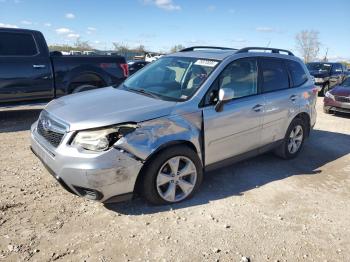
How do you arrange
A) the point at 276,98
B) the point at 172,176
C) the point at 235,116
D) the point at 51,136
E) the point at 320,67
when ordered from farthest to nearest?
1. the point at 320,67
2. the point at 276,98
3. the point at 235,116
4. the point at 172,176
5. the point at 51,136

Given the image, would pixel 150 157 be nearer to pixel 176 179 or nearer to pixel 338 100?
pixel 176 179

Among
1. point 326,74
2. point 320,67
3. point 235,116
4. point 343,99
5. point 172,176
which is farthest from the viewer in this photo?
point 320,67

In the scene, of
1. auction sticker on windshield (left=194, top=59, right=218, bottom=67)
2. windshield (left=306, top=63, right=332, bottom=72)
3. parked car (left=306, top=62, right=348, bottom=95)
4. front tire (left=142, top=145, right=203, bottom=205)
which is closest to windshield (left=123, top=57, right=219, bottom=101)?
auction sticker on windshield (left=194, top=59, right=218, bottom=67)

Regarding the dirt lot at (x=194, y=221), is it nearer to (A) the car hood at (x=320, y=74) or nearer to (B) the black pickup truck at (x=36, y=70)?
(B) the black pickup truck at (x=36, y=70)

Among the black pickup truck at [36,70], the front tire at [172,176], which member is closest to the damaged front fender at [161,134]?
the front tire at [172,176]

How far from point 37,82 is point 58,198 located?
420cm

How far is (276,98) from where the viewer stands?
17.1 ft

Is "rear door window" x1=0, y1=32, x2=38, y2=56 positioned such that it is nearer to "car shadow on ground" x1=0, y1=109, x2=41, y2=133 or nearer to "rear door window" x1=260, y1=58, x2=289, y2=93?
"car shadow on ground" x1=0, y1=109, x2=41, y2=133

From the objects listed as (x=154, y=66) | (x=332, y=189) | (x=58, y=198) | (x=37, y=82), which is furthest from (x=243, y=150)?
(x=37, y=82)

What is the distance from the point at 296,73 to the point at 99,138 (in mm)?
3802

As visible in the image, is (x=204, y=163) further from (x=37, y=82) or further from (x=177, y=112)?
(x=37, y=82)

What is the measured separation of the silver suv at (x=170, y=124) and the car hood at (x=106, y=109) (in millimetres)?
11

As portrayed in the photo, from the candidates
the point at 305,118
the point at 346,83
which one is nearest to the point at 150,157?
the point at 305,118

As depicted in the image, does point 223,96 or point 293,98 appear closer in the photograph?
point 223,96
